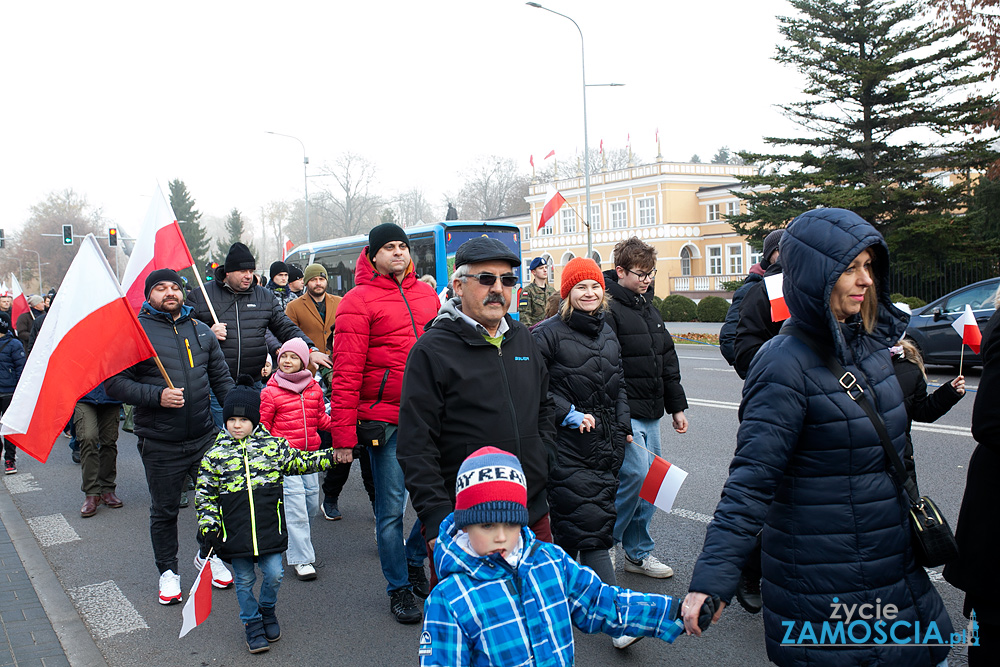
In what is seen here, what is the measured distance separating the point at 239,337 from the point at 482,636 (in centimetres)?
515

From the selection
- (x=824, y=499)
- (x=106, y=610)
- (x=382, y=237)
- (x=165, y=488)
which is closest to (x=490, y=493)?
(x=824, y=499)

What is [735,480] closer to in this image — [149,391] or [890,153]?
[149,391]

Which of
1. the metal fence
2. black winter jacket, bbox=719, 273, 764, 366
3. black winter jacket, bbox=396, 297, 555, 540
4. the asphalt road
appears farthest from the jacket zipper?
the metal fence

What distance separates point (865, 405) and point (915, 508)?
0.36 metres

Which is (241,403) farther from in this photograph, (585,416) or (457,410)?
(585,416)

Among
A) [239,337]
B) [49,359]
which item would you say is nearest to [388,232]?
[49,359]

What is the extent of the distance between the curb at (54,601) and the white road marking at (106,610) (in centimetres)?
6

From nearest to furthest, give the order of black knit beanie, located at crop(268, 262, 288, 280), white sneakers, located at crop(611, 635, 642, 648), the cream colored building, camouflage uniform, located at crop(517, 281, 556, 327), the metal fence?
white sneakers, located at crop(611, 635, 642, 648), black knit beanie, located at crop(268, 262, 288, 280), camouflage uniform, located at crop(517, 281, 556, 327), the metal fence, the cream colored building

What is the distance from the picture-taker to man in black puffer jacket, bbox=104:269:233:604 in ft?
16.8

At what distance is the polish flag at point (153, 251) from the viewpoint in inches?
269

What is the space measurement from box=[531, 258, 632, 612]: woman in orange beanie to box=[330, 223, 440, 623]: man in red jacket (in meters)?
0.95

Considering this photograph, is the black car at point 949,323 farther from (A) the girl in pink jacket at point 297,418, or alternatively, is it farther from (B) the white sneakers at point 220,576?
(B) the white sneakers at point 220,576

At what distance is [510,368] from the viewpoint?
323cm

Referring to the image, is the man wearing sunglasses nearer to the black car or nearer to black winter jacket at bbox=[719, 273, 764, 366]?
black winter jacket at bbox=[719, 273, 764, 366]
